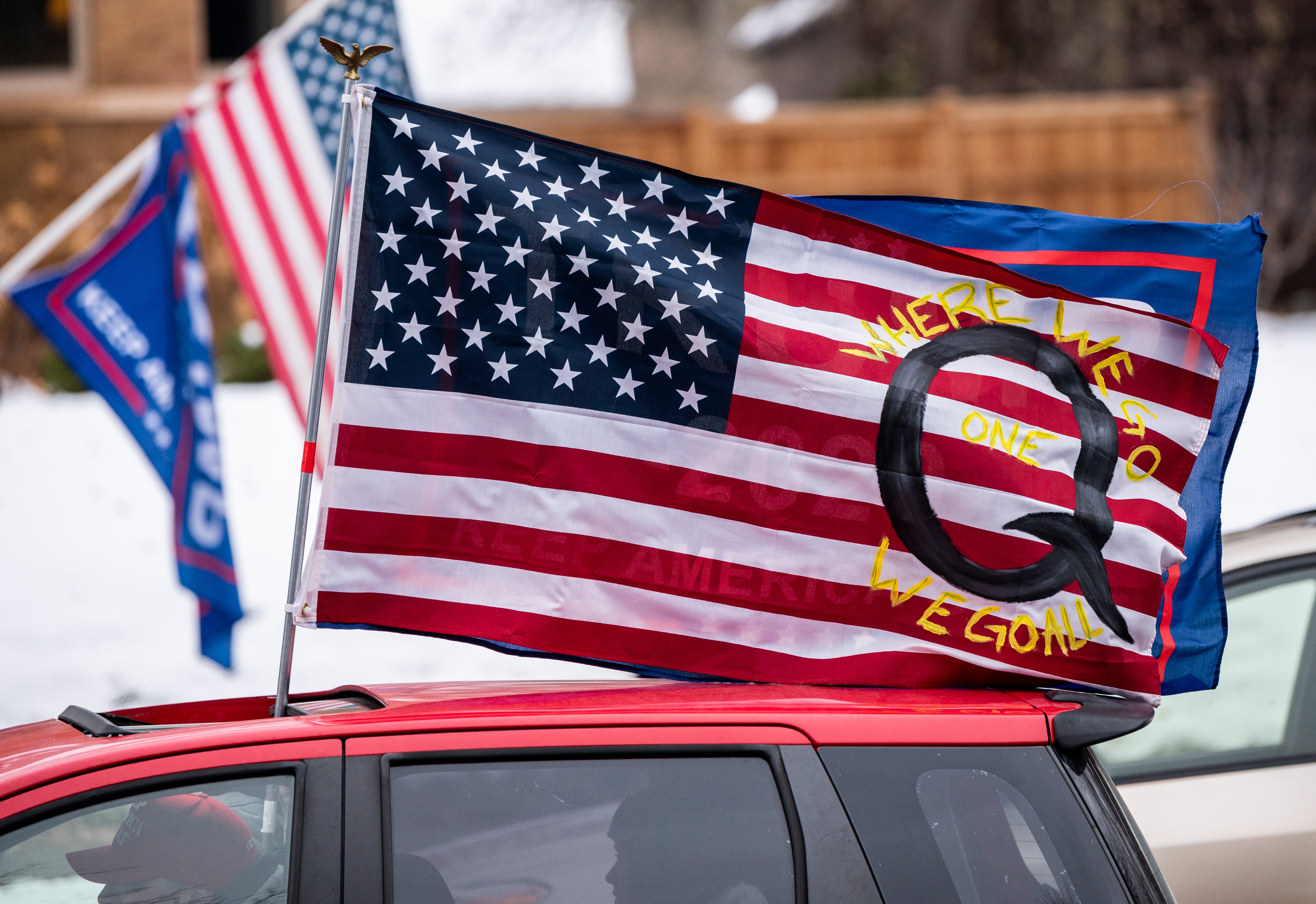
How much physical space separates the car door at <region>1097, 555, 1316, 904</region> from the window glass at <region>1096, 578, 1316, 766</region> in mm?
12

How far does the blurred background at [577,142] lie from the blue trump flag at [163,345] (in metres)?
1.57

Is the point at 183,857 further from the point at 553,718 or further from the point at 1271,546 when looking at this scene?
the point at 1271,546

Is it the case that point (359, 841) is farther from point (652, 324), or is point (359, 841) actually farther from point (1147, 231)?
point (1147, 231)

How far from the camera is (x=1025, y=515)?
3.15m

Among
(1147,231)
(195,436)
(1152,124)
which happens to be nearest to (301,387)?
(195,436)

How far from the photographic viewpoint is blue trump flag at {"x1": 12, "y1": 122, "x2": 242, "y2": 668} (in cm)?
569

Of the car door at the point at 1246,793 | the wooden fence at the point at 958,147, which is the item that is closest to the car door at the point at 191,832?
the car door at the point at 1246,793

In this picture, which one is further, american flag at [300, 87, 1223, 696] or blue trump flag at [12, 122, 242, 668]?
blue trump flag at [12, 122, 242, 668]

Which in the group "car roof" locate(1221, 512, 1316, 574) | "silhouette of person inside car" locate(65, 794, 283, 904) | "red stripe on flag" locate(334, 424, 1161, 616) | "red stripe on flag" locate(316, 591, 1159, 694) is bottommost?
"silhouette of person inside car" locate(65, 794, 283, 904)

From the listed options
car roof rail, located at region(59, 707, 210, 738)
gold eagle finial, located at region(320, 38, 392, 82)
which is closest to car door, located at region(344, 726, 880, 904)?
car roof rail, located at region(59, 707, 210, 738)

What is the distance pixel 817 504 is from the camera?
3115 mm

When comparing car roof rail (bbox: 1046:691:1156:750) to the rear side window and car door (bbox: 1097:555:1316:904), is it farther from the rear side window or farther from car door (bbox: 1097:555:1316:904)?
car door (bbox: 1097:555:1316:904)

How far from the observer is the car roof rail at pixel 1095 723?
8.30 ft

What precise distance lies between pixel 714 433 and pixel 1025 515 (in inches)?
32.7
